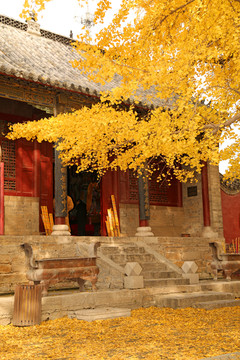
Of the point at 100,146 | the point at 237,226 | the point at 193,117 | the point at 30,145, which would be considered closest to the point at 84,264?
the point at 100,146

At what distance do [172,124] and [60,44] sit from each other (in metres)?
9.13

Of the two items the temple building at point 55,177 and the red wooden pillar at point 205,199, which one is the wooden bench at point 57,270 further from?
the red wooden pillar at point 205,199

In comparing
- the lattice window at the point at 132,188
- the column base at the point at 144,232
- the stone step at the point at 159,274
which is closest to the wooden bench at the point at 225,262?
the stone step at the point at 159,274

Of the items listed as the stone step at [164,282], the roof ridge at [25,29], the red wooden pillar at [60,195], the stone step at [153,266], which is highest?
the roof ridge at [25,29]

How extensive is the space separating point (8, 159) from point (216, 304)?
6.99m

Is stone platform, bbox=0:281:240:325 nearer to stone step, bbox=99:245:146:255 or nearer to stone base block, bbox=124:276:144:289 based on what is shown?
stone base block, bbox=124:276:144:289

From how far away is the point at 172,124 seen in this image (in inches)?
301

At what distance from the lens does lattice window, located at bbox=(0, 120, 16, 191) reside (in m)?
A: 11.3

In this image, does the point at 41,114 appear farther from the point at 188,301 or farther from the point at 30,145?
the point at 188,301

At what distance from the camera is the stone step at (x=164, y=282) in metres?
8.44

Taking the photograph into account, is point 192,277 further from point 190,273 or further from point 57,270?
point 57,270

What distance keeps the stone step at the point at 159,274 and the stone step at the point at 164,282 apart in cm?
30

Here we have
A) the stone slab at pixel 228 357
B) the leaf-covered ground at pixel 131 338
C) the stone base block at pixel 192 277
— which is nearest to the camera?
the stone slab at pixel 228 357

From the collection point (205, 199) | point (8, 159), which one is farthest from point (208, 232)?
point (8, 159)
